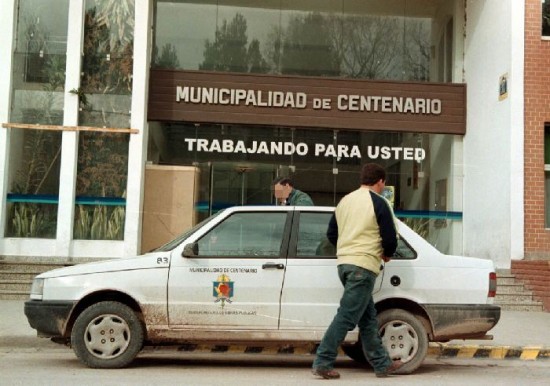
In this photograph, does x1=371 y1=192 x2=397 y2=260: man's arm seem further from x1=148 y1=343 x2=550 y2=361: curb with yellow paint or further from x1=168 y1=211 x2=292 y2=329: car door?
x1=148 y1=343 x2=550 y2=361: curb with yellow paint

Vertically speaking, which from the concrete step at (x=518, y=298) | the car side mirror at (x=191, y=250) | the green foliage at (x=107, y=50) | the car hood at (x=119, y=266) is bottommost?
the concrete step at (x=518, y=298)

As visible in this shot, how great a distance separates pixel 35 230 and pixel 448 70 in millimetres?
9253

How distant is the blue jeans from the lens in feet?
20.2

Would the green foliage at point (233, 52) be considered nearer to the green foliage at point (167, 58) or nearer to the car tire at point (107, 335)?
the green foliage at point (167, 58)

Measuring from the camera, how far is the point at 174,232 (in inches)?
547

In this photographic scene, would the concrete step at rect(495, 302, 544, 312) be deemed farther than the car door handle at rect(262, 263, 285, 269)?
Yes

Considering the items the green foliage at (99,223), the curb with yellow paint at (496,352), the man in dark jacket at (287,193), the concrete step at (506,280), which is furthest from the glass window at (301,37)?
the curb with yellow paint at (496,352)

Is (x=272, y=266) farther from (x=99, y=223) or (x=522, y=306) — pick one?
(x=99, y=223)

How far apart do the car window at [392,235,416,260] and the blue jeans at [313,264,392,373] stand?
2.06ft

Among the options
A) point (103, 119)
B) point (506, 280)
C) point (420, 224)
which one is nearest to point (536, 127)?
point (506, 280)

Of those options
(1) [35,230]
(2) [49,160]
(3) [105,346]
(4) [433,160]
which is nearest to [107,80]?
(2) [49,160]

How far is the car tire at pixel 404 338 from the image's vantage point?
6.66 meters

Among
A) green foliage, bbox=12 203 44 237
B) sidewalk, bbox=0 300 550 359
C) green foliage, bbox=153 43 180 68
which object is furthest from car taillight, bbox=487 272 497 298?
green foliage, bbox=153 43 180 68

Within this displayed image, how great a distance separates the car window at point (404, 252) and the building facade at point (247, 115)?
6.54 m
